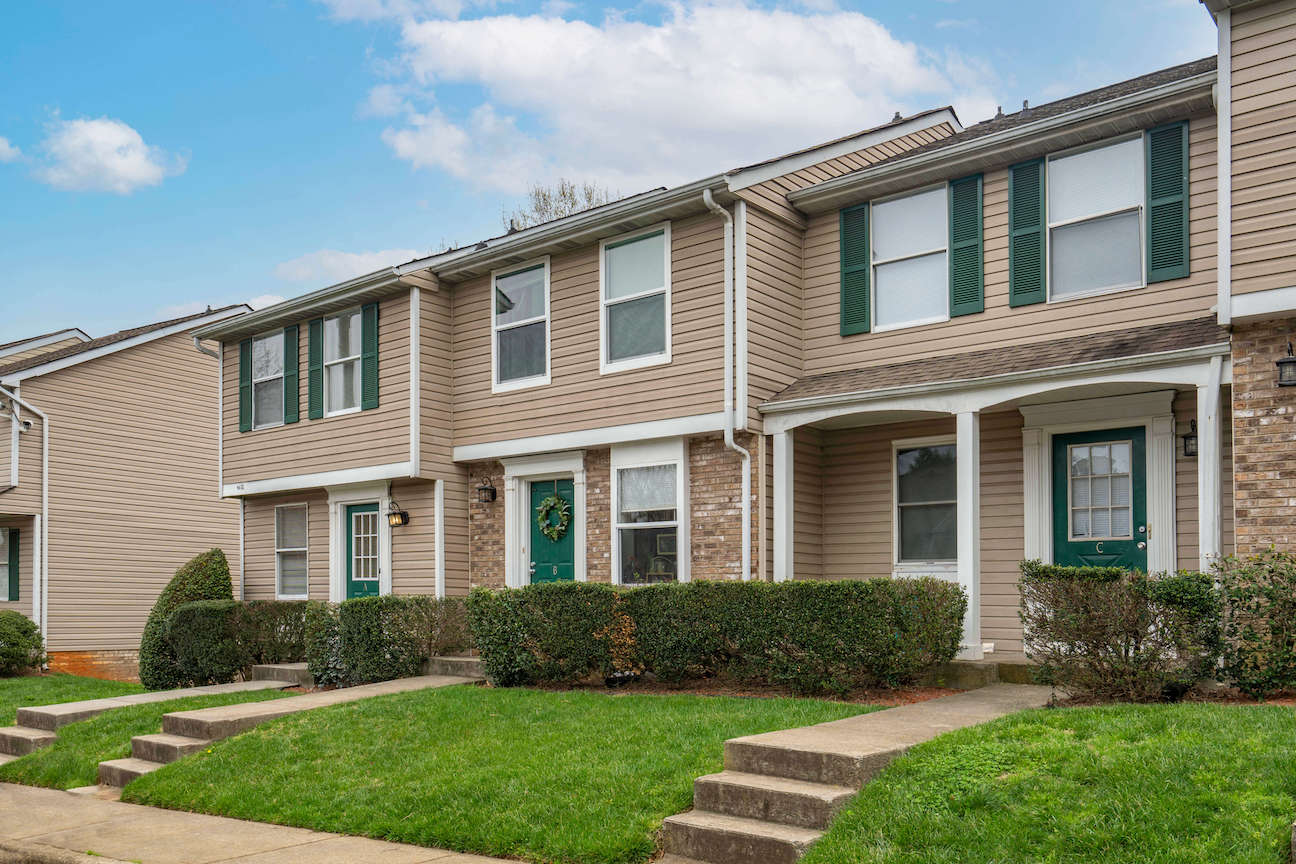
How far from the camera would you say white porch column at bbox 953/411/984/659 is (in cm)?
1041

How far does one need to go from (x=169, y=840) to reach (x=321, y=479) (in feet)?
31.2

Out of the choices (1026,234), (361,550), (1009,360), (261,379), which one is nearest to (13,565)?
(261,379)

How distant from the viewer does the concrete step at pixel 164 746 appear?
372 inches

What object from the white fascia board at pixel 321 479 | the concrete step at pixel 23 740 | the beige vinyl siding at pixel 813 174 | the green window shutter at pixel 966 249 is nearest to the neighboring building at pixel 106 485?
the white fascia board at pixel 321 479

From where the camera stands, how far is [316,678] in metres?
13.6

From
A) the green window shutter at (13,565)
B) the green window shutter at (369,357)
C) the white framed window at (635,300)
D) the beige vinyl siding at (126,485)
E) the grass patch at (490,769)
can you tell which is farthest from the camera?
the green window shutter at (13,565)

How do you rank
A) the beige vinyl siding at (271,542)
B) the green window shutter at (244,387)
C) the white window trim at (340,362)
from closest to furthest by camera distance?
1. the white window trim at (340,362)
2. the beige vinyl siding at (271,542)
3. the green window shutter at (244,387)

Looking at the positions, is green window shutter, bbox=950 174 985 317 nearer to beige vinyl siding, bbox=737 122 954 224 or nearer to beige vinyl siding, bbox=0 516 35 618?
beige vinyl siding, bbox=737 122 954 224

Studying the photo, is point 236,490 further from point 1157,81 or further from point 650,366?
point 1157,81

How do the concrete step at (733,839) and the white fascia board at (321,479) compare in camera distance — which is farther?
the white fascia board at (321,479)

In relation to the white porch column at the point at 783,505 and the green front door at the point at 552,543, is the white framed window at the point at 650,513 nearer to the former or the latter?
the green front door at the point at 552,543

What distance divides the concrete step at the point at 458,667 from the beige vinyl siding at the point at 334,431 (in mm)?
3143

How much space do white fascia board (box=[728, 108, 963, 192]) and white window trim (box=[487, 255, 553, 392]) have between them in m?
3.19

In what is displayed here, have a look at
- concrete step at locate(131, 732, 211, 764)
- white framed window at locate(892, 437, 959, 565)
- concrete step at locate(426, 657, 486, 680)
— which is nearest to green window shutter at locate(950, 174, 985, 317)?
white framed window at locate(892, 437, 959, 565)
